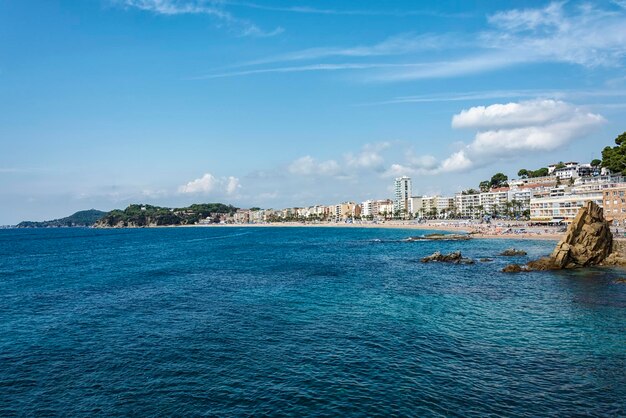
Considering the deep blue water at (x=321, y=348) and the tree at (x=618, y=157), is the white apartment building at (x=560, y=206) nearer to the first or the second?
the tree at (x=618, y=157)

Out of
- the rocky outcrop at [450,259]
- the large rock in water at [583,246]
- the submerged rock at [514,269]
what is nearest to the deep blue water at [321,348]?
the submerged rock at [514,269]

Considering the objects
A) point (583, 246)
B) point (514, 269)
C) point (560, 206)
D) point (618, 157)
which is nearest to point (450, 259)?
point (514, 269)

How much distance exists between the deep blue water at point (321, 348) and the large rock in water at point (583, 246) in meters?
7.09

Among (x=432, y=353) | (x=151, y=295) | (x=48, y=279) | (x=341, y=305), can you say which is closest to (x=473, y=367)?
(x=432, y=353)

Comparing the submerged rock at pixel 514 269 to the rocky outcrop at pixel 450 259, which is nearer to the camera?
the submerged rock at pixel 514 269

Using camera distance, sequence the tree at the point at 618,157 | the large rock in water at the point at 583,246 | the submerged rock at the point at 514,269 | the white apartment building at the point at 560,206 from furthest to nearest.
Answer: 1. the white apartment building at the point at 560,206
2. the tree at the point at 618,157
3. the large rock in water at the point at 583,246
4. the submerged rock at the point at 514,269

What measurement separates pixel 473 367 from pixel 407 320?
1006cm

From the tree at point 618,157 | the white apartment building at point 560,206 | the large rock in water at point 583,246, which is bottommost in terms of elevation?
the large rock in water at point 583,246

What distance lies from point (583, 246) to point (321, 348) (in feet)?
164

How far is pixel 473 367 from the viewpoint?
74.9 ft

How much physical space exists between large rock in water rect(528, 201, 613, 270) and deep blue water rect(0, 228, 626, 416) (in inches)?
279

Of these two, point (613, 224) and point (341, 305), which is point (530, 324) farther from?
point (613, 224)

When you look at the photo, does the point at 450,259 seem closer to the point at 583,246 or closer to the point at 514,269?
the point at 514,269

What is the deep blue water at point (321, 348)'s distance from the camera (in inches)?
764
